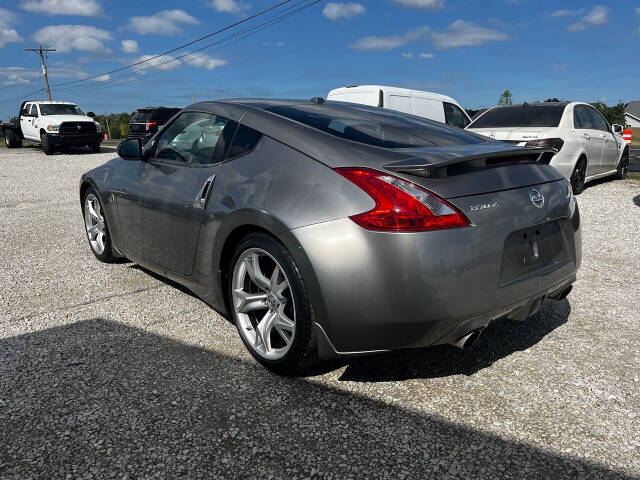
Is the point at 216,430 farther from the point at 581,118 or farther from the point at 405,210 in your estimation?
the point at 581,118

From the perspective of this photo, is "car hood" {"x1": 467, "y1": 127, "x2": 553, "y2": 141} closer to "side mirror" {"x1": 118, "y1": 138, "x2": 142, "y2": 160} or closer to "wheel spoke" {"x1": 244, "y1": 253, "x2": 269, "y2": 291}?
"side mirror" {"x1": 118, "y1": 138, "x2": 142, "y2": 160}

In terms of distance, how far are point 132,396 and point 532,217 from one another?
2.16 m

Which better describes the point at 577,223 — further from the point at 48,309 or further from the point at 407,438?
the point at 48,309

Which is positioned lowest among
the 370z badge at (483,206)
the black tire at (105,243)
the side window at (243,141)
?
the black tire at (105,243)

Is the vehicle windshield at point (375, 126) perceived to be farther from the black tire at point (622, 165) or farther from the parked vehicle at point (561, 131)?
the black tire at point (622, 165)

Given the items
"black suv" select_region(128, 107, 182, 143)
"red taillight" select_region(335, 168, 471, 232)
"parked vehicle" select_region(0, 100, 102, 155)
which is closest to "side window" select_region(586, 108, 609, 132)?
"red taillight" select_region(335, 168, 471, 232)

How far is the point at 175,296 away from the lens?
4125 millimetres

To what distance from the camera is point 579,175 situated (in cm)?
913

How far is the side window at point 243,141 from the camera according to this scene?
9.57 ft

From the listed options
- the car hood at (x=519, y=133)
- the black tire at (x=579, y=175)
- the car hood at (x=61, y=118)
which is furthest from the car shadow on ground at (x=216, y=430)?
the car hood at (x=61, y=118)

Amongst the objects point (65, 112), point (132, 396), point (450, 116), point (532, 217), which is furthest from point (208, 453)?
point (65, 112)

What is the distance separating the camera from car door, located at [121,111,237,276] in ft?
10.3

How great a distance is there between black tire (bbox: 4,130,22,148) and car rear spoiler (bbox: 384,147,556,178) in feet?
88.4

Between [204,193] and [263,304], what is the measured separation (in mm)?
753
